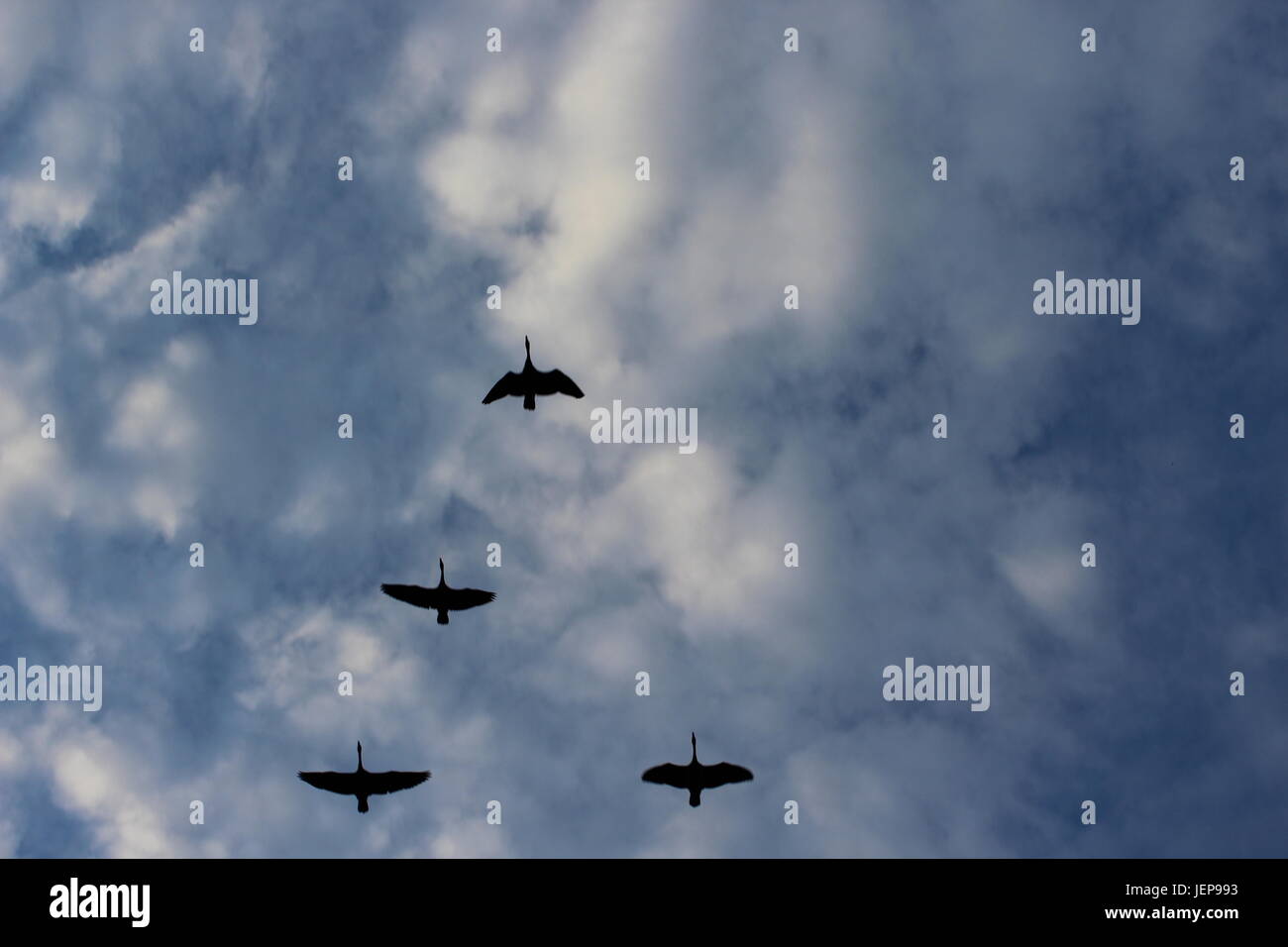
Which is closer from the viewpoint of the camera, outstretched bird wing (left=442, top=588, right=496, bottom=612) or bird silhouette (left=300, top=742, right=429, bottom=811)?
bird silhouette (left=300, top=742, right=429, bottom=811)

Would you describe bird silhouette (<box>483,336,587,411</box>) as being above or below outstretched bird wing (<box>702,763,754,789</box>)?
above

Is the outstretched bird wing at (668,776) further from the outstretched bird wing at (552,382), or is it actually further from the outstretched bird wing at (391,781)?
the outstretched bird wing at (552,382)

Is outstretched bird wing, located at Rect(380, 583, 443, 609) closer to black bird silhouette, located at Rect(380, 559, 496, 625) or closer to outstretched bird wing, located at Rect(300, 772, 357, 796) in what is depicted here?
black bird silhouette, located at Rect(380, 559, 496, 625)

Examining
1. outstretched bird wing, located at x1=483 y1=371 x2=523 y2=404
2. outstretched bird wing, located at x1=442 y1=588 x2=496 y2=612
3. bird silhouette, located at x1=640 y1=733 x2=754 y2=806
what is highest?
outstretched bird wing, located at x1=483 y1=371 x2=523 y2=404

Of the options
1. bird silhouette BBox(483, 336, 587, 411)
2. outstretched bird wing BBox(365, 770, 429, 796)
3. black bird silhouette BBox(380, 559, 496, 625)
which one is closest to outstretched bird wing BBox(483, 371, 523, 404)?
bird silhouette BBox(483, 336, 587, 411)

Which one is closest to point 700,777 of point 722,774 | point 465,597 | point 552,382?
point 722,774

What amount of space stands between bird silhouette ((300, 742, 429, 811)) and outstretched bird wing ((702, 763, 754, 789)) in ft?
37.7

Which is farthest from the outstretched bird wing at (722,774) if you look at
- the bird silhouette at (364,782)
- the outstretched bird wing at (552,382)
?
the outstretched bird wing at (552,382)

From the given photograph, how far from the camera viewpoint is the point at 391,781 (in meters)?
50.5

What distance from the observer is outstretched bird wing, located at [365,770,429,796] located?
5038cm

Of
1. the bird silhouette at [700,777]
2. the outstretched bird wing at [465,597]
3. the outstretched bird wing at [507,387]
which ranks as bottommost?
the bird silhouette at [700,777]

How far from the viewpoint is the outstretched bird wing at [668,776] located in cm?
4972

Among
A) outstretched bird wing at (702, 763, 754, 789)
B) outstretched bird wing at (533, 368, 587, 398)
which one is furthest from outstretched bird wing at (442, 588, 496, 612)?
outstretched bird wing at (702, 763, 754, 789)
